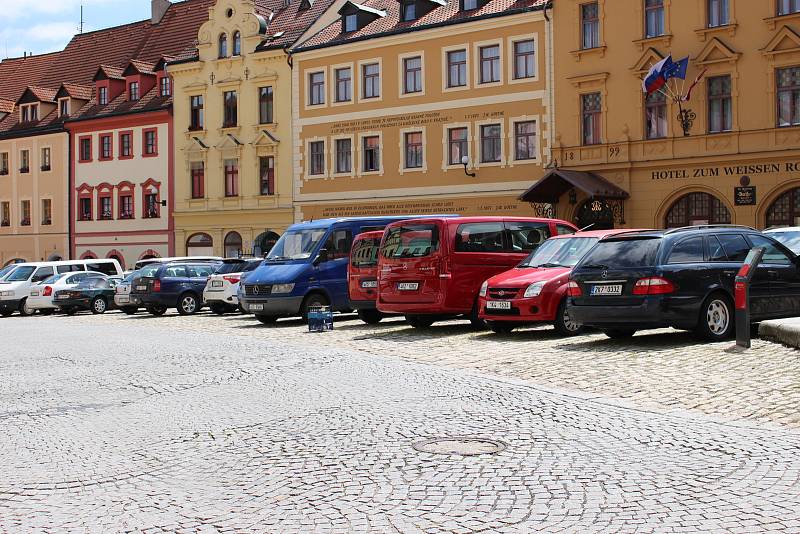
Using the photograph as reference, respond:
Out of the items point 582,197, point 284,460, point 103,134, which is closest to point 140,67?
point 103,134

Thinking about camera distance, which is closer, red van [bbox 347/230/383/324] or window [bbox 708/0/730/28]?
red van [bbox 347/230/383/324]

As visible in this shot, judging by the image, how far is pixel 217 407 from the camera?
1079 centimetres

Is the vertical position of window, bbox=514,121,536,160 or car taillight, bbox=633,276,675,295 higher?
window, bbox=514,121,536,160

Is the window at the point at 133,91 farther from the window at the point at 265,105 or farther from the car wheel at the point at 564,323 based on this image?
the car wheel at the point at 564,323

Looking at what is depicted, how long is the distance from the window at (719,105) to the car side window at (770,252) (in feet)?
66.0

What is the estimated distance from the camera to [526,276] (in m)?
18.1

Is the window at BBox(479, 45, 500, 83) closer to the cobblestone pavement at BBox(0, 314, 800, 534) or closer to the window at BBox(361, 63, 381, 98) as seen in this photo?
the window at BBox(361, 63, 381, 98)

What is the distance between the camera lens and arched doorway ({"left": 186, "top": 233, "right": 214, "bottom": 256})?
5319 centimetres

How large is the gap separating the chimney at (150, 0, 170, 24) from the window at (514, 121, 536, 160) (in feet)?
101

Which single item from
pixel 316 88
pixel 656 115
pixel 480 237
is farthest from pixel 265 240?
pixel 480 237

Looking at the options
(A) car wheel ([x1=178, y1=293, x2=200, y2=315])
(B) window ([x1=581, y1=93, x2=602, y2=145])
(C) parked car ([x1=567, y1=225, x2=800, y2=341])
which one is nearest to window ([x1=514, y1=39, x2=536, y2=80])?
(B) window ([x1=581, y1=93, x2=602, y2=145])

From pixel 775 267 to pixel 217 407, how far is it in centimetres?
939

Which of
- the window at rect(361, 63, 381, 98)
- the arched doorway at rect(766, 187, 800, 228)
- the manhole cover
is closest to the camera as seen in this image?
the manhole cover

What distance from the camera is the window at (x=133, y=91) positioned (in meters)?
58.0
